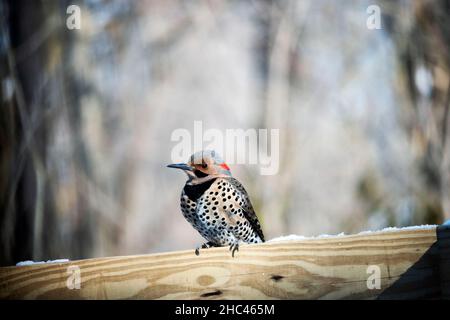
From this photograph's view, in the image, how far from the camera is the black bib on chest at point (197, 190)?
2.45 m

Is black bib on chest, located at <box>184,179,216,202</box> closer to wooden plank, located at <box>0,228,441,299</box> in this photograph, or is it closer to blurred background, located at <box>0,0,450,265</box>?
wooden plank, located at <box>0,228,441,299</box>

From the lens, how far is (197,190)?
2.46m

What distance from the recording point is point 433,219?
156 inches

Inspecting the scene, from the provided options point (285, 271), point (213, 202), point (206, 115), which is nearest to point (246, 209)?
point (213, 202)

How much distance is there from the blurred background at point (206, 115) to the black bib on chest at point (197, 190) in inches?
57.6

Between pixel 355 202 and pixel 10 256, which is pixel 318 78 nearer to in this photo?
pixel 355 202

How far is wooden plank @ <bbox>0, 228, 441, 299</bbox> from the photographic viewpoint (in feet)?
5.08

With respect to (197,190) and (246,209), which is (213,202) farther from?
(246,209)

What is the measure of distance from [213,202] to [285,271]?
888 mm

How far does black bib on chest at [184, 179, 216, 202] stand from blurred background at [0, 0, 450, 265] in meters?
1.46

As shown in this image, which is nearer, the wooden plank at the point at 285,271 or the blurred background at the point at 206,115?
the wooden plank at the point at 285,271

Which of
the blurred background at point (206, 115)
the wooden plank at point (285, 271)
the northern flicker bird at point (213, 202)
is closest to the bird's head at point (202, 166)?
the northern flicker bird at point (213, 202)

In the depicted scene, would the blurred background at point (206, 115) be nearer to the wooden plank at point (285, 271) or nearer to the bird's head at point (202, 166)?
the bird's head at point (202, 166)

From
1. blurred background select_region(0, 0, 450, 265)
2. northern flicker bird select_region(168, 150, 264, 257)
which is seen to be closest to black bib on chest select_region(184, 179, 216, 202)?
northern flicker bird select_region(168, 150, 264, 257)
